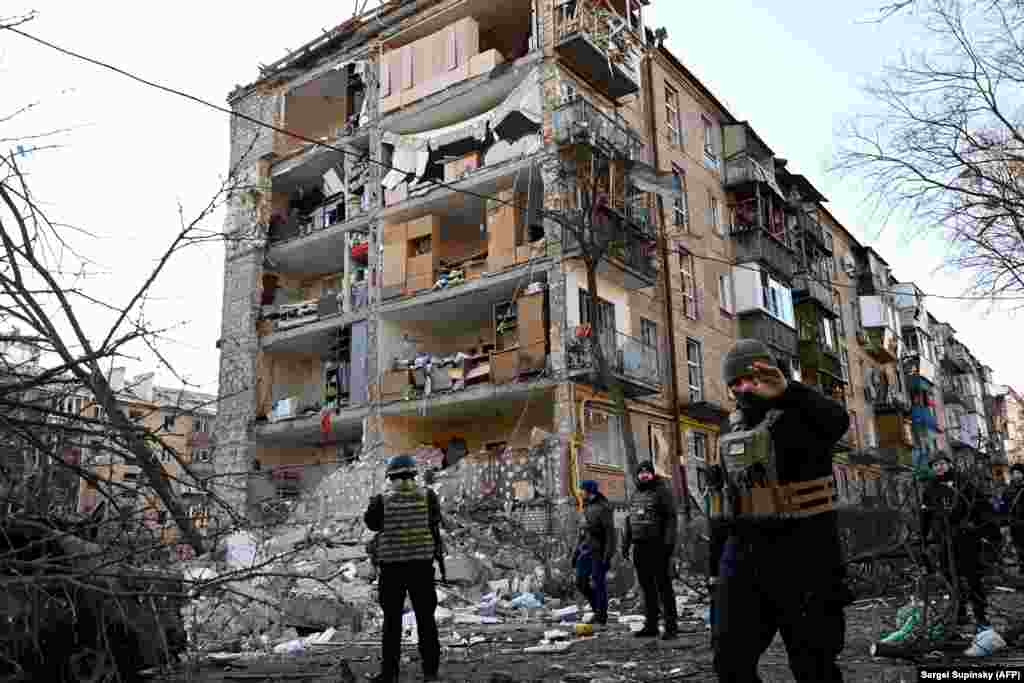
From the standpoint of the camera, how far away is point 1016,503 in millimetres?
8898

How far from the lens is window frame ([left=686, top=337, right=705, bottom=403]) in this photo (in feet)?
75.5

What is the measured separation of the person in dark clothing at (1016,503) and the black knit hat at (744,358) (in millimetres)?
6173

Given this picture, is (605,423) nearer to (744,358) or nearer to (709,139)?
(709,139)

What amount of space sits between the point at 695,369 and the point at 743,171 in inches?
297

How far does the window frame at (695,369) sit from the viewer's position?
2300 centimetres

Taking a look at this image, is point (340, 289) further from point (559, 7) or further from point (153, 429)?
point (153, 429)

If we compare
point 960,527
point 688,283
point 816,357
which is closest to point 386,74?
point 688,283

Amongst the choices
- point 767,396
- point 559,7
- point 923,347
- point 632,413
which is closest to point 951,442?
point 923,347

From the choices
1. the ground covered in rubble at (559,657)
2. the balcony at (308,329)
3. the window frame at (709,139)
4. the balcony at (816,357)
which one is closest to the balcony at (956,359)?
the balcony at (816,357)

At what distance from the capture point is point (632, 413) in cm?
2047

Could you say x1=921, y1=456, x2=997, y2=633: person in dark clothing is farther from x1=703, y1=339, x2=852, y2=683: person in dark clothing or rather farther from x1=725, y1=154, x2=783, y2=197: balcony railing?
x1=725, y1=154, x2=783, y2=197: balcony railing

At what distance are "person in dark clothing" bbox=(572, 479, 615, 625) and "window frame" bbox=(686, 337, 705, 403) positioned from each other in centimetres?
1300

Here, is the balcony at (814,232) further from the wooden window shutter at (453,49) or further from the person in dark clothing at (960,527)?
the person in dark clothing at (960,527)

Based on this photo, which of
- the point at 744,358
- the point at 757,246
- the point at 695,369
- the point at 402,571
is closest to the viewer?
the point at 744,358
